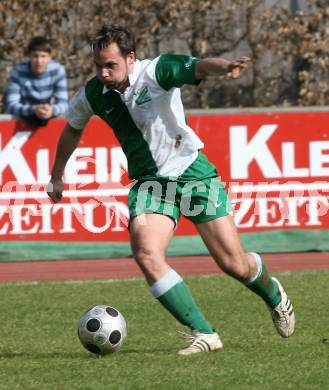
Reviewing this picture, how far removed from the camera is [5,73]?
56.2 ft

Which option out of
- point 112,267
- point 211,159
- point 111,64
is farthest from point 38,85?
point 111,64

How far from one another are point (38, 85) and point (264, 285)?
5.81 metres

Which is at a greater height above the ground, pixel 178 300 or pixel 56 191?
pixel 56 191

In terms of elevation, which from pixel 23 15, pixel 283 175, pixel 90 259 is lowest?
pixel 90 259

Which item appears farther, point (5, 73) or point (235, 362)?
point (5, 73)

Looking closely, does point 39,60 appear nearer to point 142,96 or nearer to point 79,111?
point 79,111

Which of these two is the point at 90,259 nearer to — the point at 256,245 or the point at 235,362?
the point at 256,245

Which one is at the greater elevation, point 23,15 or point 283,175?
point 23,15

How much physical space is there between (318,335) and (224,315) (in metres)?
1.15

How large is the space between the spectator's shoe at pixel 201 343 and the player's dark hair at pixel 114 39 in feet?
5.43

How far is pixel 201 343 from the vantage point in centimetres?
717

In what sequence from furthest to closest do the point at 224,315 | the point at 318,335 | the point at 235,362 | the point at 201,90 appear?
1. the point at 201,90
2. the point at 224,315
3. the point at 318,335
4. the point at 235,362

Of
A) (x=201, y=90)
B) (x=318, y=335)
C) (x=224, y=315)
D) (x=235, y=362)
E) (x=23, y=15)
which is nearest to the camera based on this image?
(x=235, y=362)

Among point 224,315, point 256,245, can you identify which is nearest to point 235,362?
point 224,315
